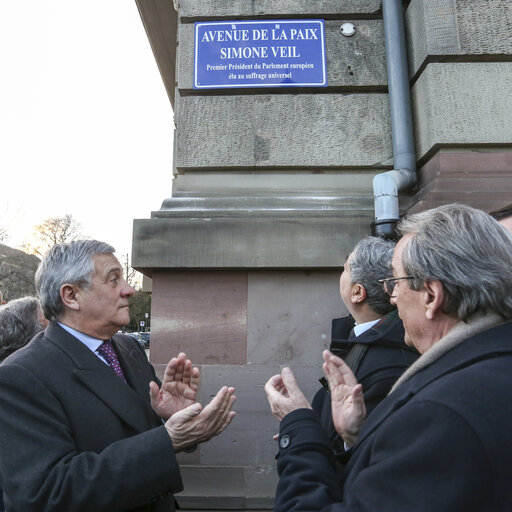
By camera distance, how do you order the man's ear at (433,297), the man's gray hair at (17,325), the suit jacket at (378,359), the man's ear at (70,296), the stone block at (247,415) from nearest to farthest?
the man's ear at (433,297) → the suit jacket at (378,359) → the man's ear at (70,296) → the man's gray hair at (17,325) → the stone block at (247,415)

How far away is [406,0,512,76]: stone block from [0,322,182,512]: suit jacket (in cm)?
306

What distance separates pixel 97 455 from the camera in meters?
1.73

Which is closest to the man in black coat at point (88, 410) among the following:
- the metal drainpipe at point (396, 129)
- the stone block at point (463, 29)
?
the metal drainpipe at point (396, 129)

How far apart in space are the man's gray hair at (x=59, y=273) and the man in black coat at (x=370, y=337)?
1117mm

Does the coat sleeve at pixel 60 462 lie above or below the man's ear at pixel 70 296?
below

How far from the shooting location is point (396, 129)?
3.52 metres

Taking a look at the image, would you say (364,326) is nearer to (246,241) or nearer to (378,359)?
(378,359)

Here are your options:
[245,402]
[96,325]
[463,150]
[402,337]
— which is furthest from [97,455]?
[463,150]

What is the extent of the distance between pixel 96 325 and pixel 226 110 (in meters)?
2.17

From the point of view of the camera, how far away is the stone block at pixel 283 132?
11.9 ft

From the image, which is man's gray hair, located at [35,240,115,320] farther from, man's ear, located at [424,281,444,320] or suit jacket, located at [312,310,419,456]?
man's ear, located at [424,281,444,320]

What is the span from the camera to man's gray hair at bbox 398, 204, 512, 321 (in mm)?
1266

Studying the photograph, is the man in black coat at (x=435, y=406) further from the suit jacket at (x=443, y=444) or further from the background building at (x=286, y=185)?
the background building at (x=286, y=185)

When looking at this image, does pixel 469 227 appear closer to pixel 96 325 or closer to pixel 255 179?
pixel 96 325
